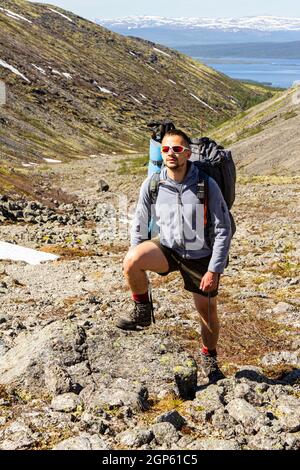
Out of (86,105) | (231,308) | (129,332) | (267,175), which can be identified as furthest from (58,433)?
(86,105)

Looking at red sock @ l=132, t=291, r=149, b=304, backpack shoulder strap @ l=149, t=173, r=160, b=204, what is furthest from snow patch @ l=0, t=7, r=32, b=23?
red sock @ l=132, t=291, r=149, b=304

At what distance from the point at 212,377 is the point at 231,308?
453cm

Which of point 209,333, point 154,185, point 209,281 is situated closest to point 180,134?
point 154,185

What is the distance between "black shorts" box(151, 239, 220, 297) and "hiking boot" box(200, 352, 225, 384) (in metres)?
0.99

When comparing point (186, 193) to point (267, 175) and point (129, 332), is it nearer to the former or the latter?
point (129, 332)

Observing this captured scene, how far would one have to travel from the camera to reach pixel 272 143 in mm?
45188

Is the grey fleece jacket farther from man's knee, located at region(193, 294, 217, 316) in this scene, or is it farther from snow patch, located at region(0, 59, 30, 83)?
snow patch, located at region(0, 59, 30, 83)

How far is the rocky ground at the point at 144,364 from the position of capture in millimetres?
5820

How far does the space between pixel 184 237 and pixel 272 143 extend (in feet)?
132

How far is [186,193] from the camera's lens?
6793mm

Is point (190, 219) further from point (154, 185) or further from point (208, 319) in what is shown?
point (208, 319)

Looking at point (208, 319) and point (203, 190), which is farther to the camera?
point (208, 319)

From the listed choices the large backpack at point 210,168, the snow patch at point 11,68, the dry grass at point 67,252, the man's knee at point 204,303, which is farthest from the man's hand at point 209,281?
the snow patch at point 11,68

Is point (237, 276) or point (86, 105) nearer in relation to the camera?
point (237, 276)
